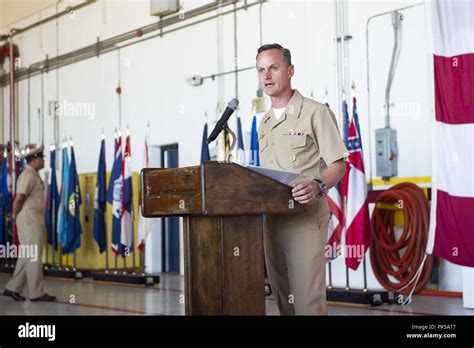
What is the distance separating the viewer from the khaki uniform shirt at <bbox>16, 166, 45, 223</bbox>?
268 inches

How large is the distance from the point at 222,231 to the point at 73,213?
738 cm

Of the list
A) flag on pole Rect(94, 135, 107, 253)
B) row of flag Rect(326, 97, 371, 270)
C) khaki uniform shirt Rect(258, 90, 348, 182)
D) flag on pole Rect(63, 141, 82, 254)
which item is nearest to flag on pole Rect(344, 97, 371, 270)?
row of flag Rect(326, 97, 371, 270)

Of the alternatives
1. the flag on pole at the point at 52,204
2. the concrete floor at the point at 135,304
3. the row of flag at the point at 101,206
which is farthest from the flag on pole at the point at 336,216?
the flag on pole at the point at 52,204

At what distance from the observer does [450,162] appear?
205 inches

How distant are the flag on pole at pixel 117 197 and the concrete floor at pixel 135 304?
563 millimetres

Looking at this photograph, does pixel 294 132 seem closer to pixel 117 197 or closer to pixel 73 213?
pixel 117 197

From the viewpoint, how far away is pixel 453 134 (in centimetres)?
521

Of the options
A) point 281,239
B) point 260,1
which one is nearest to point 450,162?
point 281,239

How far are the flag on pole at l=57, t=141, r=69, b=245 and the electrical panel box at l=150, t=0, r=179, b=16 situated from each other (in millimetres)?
2224

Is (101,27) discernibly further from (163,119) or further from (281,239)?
(281,239)

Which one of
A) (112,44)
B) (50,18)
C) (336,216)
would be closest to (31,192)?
(336,216)

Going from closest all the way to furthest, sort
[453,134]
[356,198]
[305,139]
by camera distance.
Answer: [305,139], [453,134], [356,198]

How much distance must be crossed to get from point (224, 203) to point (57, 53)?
33.3 feet

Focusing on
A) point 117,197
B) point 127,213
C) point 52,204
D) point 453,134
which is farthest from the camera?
point 52,204
